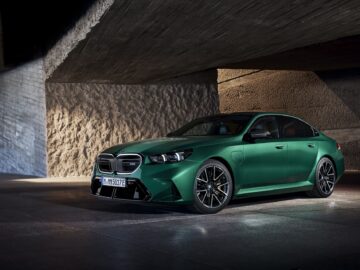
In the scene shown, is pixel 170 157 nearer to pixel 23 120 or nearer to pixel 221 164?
pixel 221 164

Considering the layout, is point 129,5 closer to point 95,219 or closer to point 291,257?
point 95,219

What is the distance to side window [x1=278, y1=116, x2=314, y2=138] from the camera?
9.23 meters

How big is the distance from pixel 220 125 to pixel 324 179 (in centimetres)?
216

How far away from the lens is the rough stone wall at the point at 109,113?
15398 millimetres

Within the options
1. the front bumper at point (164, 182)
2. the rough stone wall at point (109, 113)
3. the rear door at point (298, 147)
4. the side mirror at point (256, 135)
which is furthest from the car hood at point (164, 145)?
the rough stone wall at point (109, 113)

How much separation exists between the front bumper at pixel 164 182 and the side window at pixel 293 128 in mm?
2179

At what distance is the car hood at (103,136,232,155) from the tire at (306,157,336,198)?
2.25 m

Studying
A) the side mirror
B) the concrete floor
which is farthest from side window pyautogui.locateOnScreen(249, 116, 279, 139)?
the concrete floor

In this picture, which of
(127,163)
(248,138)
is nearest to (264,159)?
(248,138)

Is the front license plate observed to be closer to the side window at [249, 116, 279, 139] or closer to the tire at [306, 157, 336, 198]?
the side window at [249, 116, 279, 139]

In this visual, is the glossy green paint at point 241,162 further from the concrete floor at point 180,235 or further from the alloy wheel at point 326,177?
the concrete floor at point 180,235

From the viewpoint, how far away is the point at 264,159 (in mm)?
8547

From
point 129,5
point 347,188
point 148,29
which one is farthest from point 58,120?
point 347,188

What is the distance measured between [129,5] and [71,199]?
346cm
